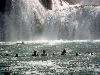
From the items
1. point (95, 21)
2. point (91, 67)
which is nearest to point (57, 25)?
point (95, 21)

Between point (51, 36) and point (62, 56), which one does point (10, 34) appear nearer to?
point (51, 36)

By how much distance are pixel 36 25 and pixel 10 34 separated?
366 inches

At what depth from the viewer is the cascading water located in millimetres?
103812

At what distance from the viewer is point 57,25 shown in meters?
108

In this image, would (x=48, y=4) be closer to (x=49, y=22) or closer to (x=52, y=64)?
(x=49, y=22)

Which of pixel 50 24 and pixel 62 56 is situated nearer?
pixel 62 56

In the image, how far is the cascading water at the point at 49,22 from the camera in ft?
341

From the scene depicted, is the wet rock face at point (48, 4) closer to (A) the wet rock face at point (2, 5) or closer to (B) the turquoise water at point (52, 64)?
(A) the wet rock face at point (2, 5)

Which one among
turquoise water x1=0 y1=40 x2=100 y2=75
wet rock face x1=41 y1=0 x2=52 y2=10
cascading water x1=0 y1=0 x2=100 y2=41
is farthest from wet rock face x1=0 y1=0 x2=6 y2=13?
turquoise water x1=0 y1=40 x2=100 y2=75

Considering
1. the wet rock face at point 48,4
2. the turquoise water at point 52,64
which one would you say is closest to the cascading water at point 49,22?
the wet rock face at point 48,4

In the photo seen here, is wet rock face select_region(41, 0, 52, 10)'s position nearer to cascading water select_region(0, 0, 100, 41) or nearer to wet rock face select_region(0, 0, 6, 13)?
cascading water select_region(0, 0, 100, 41)

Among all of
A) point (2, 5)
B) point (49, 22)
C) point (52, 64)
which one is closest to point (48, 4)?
point (49, 22)

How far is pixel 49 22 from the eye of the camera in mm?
111000

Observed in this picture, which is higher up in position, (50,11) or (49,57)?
(50,11)
